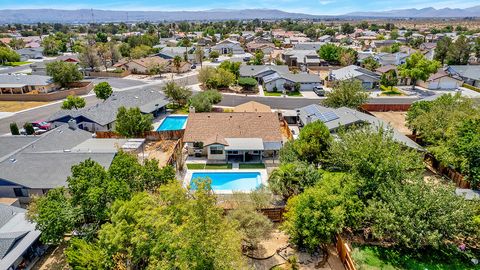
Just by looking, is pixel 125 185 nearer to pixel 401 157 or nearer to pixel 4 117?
pixel 401 157

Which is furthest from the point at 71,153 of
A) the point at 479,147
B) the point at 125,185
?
the point at 479,147

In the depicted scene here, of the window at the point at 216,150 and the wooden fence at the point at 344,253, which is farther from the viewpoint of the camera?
the window at the point at 216,150

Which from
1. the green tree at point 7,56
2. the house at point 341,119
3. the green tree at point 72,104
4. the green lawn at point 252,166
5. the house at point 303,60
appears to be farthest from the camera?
the green tree at point 7,56

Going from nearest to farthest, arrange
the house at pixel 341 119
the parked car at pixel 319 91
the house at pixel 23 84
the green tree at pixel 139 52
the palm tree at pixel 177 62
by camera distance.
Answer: the house at pixel 341 119
the house at pixel 23 84
the parked car at pixel 319 91
the palm tree at pixel 177 62
the green tree at pixel 139 52

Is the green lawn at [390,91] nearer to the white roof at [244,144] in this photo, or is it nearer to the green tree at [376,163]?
the white roof at [244,144]

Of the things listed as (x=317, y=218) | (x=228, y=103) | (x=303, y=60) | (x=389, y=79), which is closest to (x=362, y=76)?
(x=389, y=79)

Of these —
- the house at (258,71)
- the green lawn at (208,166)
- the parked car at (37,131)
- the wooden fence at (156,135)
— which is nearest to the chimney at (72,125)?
the wooden fence at (156,135)

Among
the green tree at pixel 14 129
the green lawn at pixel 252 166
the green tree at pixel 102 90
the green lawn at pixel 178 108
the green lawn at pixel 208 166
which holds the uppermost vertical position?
the green tree at pixel 102 90
